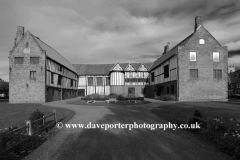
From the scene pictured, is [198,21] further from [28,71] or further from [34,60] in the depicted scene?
[28,71]

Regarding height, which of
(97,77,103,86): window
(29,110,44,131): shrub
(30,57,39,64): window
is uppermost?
(30,57,39,64): window

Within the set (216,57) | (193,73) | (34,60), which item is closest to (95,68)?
(34,60)

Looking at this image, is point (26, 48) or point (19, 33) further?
point (19, 33)

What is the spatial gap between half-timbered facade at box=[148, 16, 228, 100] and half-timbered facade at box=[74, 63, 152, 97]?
552 inches

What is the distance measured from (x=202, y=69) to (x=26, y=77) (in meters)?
30.8

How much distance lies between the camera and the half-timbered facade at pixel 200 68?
77.9 feet

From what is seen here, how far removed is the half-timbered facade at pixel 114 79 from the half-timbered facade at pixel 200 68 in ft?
46.0

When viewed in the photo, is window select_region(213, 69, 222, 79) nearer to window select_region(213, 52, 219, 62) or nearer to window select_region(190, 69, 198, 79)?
Result: window select_region(213, 52, 219, 62)

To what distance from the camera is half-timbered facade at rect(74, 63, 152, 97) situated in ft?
120

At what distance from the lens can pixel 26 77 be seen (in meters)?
23.5

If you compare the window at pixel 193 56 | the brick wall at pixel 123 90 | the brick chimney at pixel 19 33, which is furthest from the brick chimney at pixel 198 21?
the brick chimney at pixel 19 33

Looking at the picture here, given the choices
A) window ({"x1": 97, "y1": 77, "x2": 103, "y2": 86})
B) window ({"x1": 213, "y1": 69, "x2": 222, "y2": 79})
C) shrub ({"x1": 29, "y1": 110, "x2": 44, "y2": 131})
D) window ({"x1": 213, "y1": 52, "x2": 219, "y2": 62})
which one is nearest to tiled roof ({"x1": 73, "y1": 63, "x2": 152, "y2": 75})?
window ({"x1": 97, "y1": 77, "x2": 103, "y2": 86})

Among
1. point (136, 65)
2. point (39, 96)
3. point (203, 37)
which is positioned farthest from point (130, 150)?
point (136, 65)

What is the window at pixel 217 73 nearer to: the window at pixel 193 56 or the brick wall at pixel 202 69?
the brick wall at pixel 202 69
